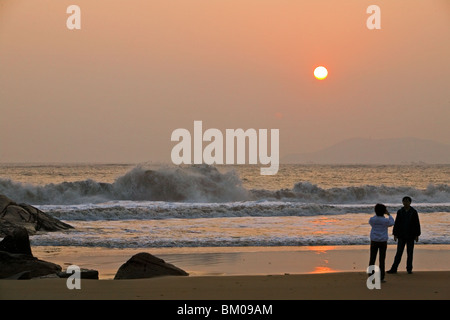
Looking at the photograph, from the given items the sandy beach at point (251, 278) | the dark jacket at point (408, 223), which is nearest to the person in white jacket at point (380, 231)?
the sandy beach at point (251, 278)

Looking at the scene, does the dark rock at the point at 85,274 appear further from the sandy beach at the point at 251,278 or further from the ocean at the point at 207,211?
the ocean at the point at 207,211

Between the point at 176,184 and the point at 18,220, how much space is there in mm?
21013

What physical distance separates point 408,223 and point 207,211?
16.6m

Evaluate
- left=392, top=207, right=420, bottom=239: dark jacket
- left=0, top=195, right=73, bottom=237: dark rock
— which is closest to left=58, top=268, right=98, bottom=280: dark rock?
left=392, top=207, right=420, bottom=239: dark jacket

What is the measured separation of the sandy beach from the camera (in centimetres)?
954

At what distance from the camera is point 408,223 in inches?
454

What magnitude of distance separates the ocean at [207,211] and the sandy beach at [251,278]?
1.77 meters

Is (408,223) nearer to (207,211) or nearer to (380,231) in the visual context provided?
(380,231)

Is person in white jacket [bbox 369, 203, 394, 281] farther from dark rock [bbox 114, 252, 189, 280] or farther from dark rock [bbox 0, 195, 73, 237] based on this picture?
dark rock [bbox 0, 195, 73, 237]

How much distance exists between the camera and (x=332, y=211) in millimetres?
29203

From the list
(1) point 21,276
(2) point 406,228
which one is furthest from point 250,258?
(1) point 21,276

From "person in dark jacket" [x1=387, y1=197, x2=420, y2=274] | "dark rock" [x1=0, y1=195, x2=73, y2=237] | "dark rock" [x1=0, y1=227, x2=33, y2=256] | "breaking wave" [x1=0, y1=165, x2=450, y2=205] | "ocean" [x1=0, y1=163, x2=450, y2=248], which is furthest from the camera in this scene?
"breaking wave" [x1=0, y1=165, x2=450, y2=205]

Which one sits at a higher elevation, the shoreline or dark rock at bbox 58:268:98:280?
dark rock at bbox 58:268:98:280

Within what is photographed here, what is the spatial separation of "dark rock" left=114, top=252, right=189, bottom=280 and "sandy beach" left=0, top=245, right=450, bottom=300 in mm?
246
